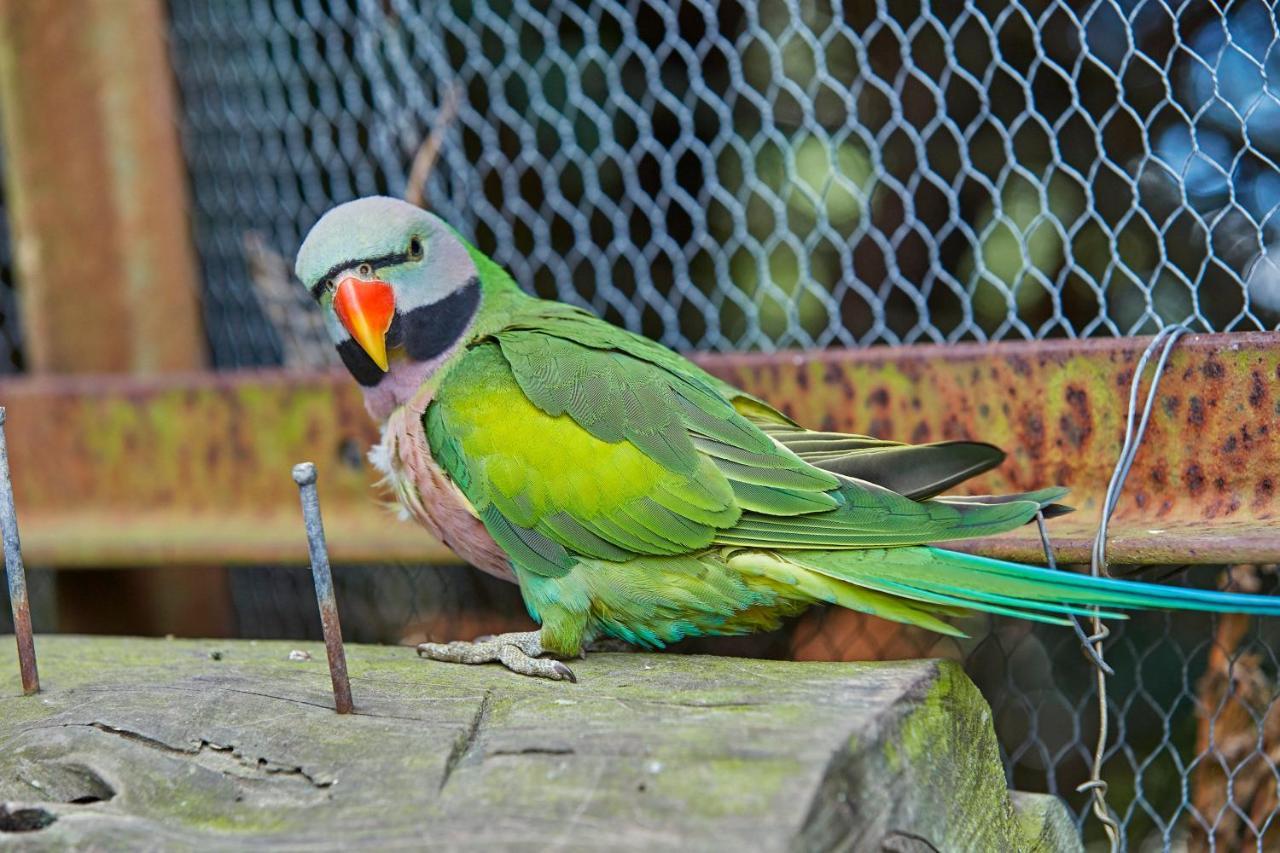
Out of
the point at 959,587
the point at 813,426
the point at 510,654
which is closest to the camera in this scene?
the point at 959,587

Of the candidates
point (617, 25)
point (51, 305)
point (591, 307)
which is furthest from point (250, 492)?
point (617, 25)

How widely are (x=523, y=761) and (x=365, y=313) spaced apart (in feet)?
3.34

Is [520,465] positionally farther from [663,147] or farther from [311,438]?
[663,147]

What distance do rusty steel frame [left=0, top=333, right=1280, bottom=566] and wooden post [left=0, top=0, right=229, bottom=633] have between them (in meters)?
0.19

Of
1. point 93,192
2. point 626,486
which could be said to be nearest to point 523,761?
point 626,486

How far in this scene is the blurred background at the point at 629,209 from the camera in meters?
2.75

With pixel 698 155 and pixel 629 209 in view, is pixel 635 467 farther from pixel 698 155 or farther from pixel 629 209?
pixel 629 209

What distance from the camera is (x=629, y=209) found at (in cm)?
344

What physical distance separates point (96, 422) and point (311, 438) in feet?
1.98

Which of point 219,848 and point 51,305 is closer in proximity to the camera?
point 219,848

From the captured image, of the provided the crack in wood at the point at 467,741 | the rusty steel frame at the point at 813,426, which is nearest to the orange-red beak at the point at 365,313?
the rusty steel frame at the point at 813,426

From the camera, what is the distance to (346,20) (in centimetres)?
337

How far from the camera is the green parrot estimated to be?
185cm

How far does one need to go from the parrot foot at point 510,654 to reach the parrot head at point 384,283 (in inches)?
20.5
